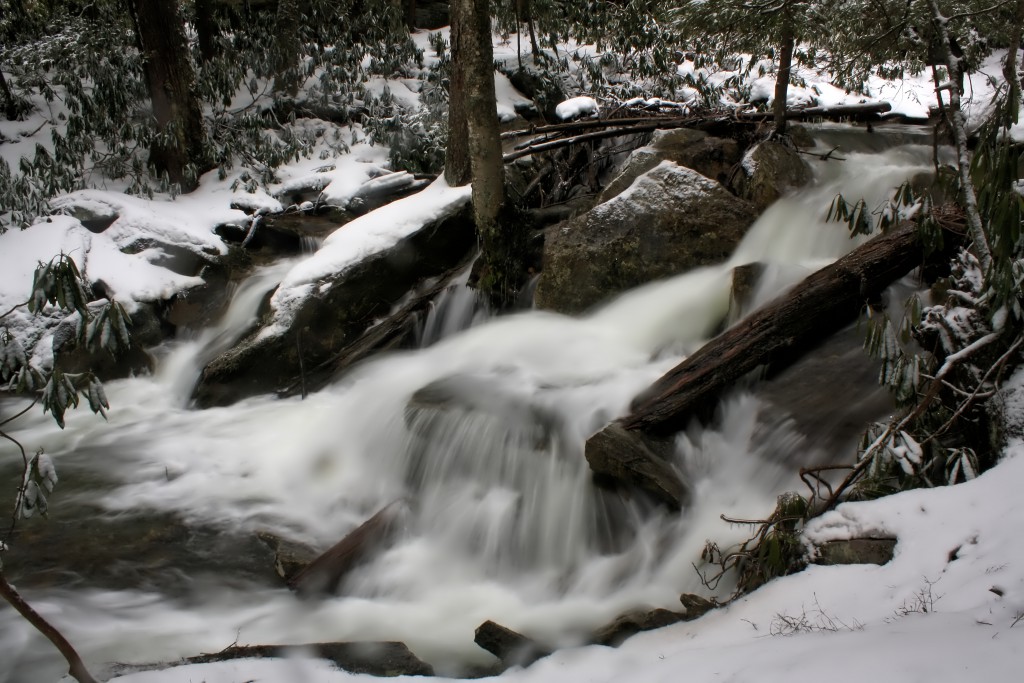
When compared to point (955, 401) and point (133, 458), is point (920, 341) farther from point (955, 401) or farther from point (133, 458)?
point (133, 458)

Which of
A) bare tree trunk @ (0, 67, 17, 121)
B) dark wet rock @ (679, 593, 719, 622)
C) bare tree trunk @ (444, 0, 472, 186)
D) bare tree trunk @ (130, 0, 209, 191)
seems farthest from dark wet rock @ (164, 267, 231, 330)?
bare tree trunk @ (0, 67, 17, 121)

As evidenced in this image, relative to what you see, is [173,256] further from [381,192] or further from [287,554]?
[287,554]

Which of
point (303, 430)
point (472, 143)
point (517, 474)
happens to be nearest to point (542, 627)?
point (517, 474)

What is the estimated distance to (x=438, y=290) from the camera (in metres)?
6.84

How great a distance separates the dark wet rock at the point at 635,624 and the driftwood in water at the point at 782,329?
1.40 metres

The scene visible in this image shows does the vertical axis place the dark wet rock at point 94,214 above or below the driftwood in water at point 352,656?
above

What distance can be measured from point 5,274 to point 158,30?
4575mm

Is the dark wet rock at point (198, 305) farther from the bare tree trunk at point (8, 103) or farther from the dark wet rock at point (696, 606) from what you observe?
the bare tree trunk at point (8, 103)

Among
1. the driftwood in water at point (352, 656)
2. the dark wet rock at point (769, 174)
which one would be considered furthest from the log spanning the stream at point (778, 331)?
the dark wet rock at point (769, 174)

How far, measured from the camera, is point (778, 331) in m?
4.42

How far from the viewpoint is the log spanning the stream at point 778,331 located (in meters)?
4.31

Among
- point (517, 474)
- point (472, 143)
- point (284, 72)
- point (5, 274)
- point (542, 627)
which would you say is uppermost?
point (284, 72)

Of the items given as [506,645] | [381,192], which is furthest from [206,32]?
[506,645]

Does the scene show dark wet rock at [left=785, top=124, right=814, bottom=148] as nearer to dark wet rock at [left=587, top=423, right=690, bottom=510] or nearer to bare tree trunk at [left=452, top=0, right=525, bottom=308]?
bare tree trunk at [left=452, top=0, right=525, bottom=308]
